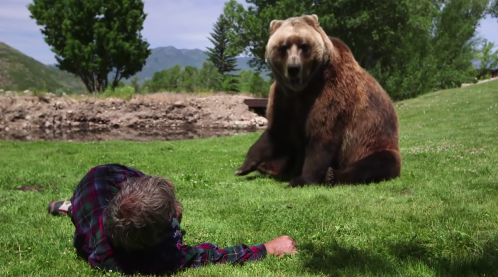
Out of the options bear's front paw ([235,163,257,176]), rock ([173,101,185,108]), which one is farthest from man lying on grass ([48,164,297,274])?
rock ([173,101,185,108])

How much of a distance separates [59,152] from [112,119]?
1931cm

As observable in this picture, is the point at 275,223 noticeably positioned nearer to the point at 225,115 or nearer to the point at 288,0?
the point at 225,115

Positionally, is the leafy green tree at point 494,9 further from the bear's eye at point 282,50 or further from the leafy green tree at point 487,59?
the bear's eye at point 282,50

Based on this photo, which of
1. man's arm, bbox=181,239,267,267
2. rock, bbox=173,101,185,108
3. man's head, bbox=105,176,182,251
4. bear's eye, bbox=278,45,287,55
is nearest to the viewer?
man's head, bbox=105,176,182,251

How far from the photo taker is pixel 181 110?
1245 inches

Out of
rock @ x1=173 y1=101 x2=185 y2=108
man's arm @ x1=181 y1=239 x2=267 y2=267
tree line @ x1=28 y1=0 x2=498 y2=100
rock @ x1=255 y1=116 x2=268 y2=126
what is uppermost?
tree line @ x1=28 y1=0 x2=498 y2=100

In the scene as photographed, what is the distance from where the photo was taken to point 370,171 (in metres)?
6.33

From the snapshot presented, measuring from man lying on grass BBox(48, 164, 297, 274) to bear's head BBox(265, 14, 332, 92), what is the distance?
10.1ft

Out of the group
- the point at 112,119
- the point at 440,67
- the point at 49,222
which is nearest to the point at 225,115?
the point at 112,119

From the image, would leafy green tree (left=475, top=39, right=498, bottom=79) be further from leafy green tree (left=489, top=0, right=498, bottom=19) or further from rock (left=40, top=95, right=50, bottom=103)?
rock (left=40, top=95, right=50, bottom=103)

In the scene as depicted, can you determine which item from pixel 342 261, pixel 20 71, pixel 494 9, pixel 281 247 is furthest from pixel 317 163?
pixel 20 71

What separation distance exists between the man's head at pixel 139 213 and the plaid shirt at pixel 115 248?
0.21 m

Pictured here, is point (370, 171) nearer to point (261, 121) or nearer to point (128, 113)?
point (261, 121)

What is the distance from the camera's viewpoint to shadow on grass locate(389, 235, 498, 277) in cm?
302
